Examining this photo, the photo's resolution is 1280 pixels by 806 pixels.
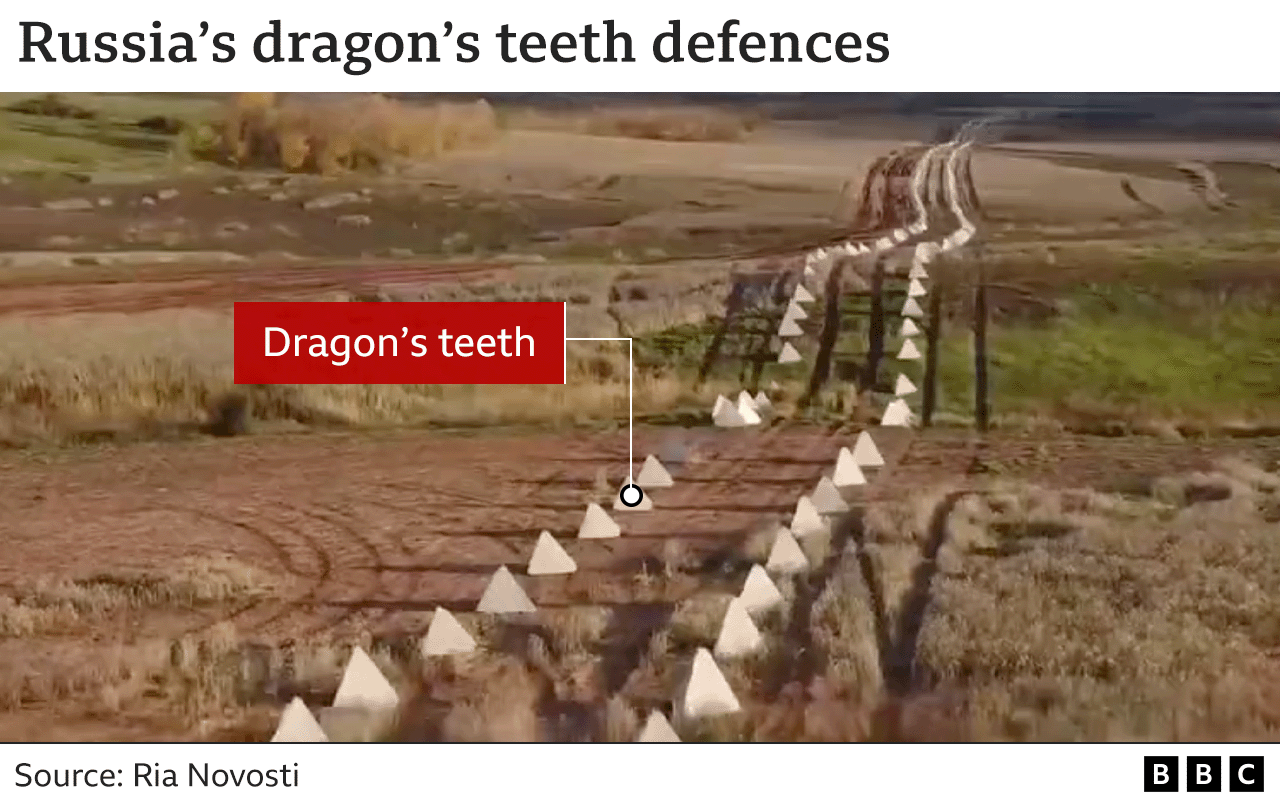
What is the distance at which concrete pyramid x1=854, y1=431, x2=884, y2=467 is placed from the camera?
166 cm

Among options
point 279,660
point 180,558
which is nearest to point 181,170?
point 180,558

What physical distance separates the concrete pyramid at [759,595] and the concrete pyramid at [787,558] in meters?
0.02

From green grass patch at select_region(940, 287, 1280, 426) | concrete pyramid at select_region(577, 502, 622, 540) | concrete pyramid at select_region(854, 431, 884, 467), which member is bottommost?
concrete pyramid at select_region(577, 502, 622, 540)

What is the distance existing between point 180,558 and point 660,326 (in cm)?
64

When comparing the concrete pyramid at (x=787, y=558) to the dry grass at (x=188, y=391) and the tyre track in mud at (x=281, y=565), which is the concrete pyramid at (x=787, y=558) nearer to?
the dry grass at (x=188, y=391)

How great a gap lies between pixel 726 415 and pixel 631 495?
0.50 feet

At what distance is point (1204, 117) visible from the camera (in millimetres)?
1584

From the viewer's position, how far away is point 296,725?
5.23 ft

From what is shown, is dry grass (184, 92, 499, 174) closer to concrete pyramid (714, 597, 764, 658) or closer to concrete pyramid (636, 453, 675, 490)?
concrete pyramid (636, 453, 675, 490)

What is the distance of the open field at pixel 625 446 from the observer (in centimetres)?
159

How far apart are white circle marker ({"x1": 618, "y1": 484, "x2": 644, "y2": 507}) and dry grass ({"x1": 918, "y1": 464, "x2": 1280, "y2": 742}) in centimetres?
37

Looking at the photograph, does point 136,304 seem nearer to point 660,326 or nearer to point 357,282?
point 357,282
